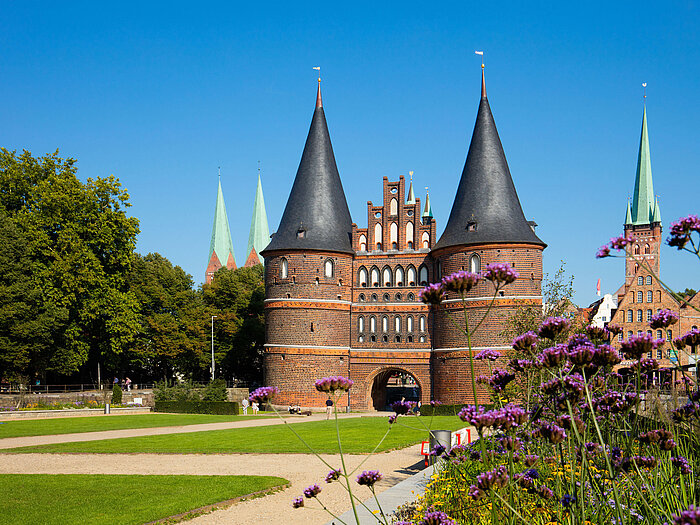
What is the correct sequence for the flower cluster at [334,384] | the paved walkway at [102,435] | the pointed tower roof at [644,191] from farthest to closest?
the pointed tower roof at [644,191]
the paved walkway at [102,435]
the flower cluster at [334,384]

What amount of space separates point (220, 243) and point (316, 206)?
74.4 metres

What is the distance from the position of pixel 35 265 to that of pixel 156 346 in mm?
13593

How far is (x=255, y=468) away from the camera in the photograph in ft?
53.8

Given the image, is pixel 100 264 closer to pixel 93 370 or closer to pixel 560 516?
pixel 93 370

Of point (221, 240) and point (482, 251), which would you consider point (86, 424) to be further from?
point (221, 240)

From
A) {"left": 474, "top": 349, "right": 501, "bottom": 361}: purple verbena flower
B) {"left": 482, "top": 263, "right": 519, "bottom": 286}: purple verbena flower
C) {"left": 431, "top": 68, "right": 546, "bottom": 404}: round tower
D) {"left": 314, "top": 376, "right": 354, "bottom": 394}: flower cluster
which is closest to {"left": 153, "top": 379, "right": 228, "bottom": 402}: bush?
{"left": 431, "top": 68, "right": 546, "bottom": 404}: round tower

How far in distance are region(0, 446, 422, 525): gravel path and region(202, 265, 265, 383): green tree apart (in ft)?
118

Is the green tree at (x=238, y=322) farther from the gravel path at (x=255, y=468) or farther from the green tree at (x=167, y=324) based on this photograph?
the gravel path at (x=255, y=468)

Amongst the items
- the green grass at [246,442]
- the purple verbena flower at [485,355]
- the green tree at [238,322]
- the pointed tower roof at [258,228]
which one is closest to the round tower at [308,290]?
the green tree at [238,322]

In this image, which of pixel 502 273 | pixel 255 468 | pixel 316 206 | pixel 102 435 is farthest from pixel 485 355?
pixel 316 206

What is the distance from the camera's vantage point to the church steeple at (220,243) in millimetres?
114000

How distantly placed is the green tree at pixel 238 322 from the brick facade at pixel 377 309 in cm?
1321

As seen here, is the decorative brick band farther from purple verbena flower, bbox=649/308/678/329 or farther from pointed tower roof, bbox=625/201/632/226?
pointed tower roof, bbox=625/201/632/226

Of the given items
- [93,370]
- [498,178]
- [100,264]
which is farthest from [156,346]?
[498,178]
